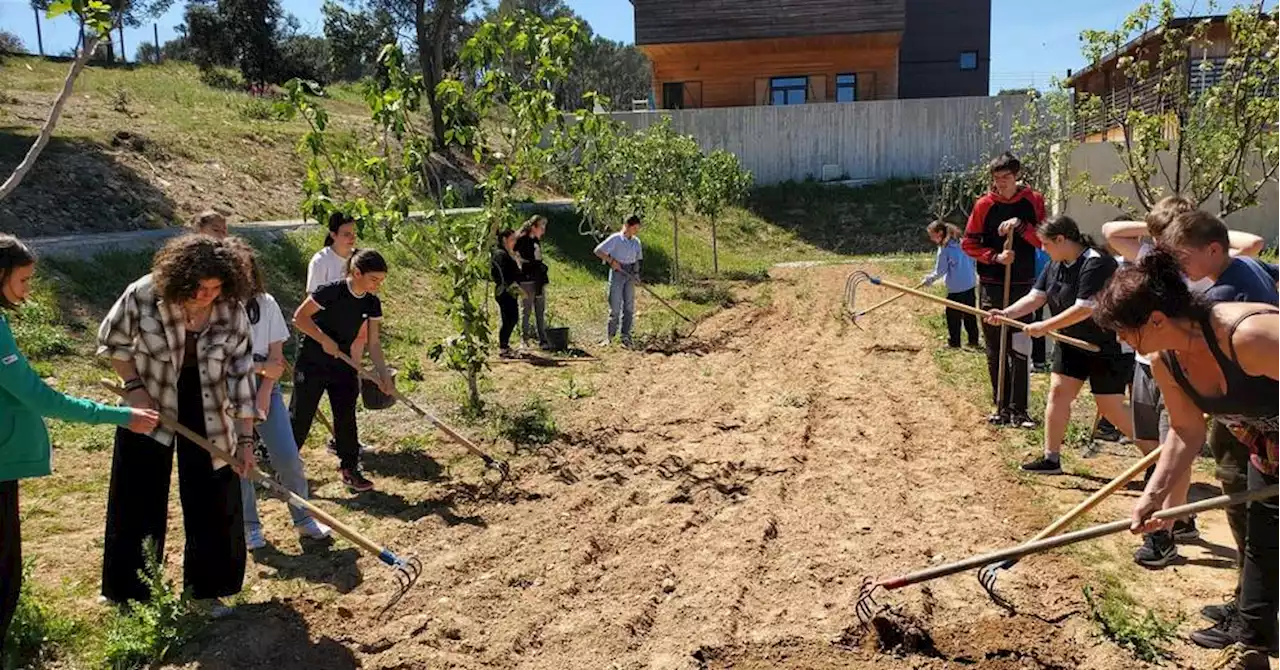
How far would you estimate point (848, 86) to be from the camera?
102 ft

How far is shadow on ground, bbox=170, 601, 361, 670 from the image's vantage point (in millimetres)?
3633

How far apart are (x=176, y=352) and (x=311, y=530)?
1664 millimetres

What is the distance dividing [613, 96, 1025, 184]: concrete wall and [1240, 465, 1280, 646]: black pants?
24.9 metres

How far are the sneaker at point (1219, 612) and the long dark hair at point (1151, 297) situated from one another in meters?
1.63

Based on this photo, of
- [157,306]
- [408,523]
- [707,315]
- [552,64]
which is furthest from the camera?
[707,315]

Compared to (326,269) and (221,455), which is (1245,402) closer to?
(221,455)

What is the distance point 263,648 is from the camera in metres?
3.75

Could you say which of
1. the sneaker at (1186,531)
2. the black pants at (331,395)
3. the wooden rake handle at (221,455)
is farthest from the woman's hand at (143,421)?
the sneaker at (1186,531)

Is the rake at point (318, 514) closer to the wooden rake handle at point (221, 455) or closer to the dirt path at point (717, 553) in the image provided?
the wooden rake handle at point (221, 455)

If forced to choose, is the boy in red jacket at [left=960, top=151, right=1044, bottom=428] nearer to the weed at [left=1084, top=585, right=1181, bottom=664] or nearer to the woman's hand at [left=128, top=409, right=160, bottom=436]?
the weed at [left=1084, top=585, right=1181, bottom=664]

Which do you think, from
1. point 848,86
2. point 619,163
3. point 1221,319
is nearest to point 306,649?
point 1221,319

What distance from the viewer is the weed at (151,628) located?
3.52 metres

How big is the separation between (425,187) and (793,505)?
4071mm

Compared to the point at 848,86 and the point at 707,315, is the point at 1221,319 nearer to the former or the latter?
the point at 707,315
